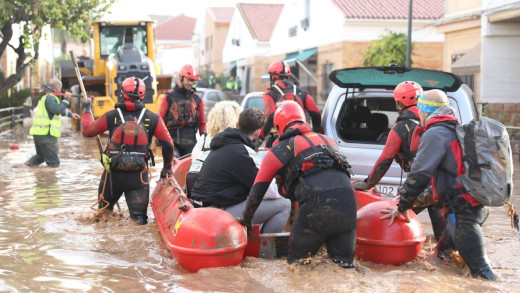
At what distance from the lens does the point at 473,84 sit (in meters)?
23.8

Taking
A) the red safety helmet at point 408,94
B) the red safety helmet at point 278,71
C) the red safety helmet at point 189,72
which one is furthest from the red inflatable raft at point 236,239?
the red safety helmet at point 189,72

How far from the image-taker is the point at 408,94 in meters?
7.21

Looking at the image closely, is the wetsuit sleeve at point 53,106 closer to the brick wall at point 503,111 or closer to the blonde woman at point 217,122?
the blonde woman at point 217,122

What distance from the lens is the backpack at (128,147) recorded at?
804 centimetres

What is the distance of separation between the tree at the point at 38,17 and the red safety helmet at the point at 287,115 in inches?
620

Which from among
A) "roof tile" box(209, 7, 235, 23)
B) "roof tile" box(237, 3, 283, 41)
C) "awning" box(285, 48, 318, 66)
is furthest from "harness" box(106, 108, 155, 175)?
"roof tile" box(209, 7, 235, 23)

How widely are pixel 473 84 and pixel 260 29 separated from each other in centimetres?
3219

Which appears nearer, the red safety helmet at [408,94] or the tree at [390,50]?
the red safety helmet at [408,94]

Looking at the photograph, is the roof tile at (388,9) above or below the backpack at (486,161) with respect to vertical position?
above

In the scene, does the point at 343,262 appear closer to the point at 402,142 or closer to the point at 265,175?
the point at 265,175

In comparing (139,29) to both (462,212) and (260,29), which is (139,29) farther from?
(260,29)

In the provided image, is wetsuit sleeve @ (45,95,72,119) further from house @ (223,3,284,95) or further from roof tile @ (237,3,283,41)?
roof tile @ (237,3,283,41)

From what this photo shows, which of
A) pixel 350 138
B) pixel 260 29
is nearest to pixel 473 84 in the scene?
pixel 350 138

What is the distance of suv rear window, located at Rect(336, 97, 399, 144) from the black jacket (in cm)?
224
